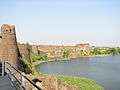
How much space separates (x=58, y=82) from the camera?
90.0 ft

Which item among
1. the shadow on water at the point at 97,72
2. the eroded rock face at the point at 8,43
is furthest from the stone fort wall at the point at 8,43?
the shadow on water at the point at 97,72

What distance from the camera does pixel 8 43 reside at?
3238 cm

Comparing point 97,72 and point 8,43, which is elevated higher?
point 8,43

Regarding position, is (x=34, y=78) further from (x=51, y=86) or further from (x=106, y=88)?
(x=106, y=88)

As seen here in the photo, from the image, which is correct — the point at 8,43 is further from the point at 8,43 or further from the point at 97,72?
the point at 97,72

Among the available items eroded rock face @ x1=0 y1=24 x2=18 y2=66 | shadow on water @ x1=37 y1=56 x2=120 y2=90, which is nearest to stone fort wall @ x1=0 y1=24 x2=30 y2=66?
eroded rock face @ x1=0 y1=24 x2=18 y2=66

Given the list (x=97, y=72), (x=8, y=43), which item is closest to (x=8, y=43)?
(x=8, y=43)

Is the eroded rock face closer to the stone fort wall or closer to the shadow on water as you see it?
the stone fort wall

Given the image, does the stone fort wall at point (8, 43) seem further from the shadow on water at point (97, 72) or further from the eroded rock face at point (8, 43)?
the shadow on water at point (97, 72)

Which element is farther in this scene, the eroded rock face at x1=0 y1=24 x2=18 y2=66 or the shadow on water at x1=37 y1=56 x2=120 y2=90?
the shadow on water at x1=37 y1=56 x2=120 y2=90

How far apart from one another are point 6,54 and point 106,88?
1426 cm

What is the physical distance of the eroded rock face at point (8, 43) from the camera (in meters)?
31.7

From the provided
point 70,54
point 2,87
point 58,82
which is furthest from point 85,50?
point 2,87

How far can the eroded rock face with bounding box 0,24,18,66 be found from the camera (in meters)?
31.7
